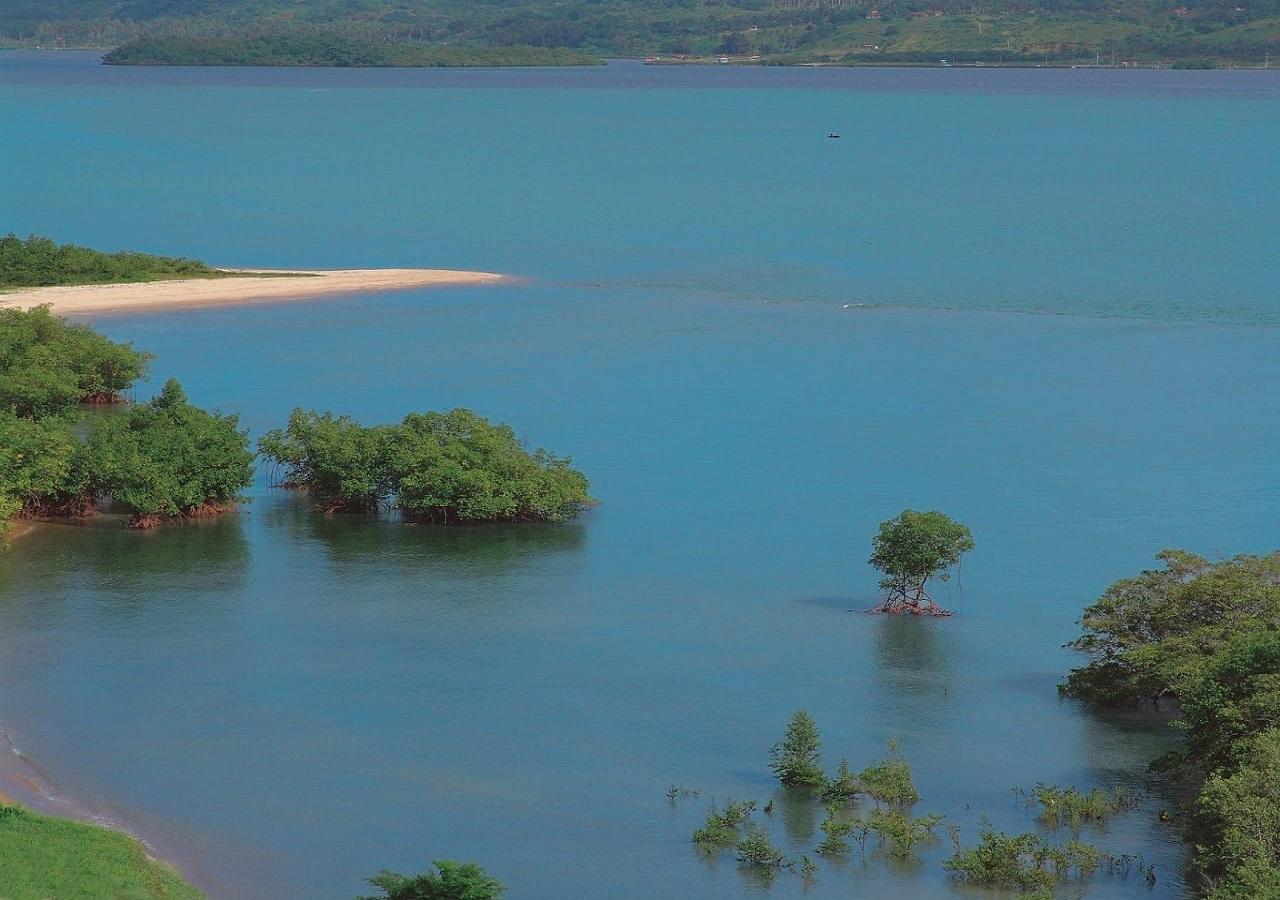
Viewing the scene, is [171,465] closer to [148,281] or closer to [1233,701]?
[1233,701]

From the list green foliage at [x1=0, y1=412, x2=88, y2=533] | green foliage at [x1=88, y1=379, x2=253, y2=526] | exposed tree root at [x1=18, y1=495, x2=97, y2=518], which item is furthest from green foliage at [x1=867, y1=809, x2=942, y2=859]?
exposed tree root at [x1=18, y1=495, x2=97, y2=518]

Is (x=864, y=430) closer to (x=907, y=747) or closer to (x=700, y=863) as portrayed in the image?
(x=907, y=747)

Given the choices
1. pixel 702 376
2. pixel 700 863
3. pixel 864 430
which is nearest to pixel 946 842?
pixel 700 863

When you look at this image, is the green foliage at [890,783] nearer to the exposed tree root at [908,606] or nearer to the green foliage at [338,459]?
the exposed tree root at [908,606]

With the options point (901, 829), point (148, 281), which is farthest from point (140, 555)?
point (148, 281)

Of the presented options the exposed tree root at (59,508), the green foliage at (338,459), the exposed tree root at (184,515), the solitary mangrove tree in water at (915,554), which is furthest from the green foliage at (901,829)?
the exposed tree root at (59,508)
